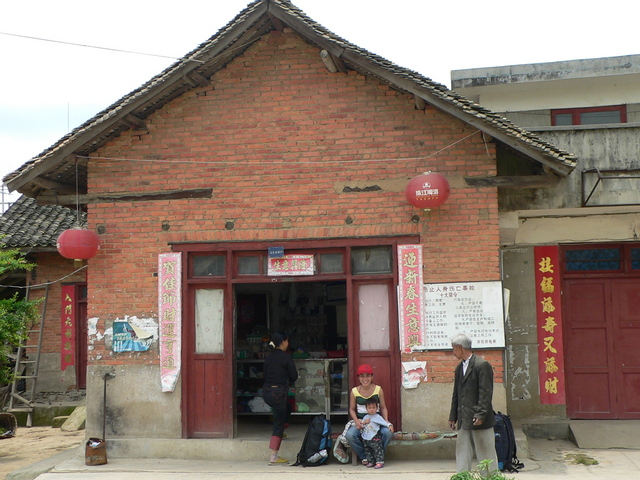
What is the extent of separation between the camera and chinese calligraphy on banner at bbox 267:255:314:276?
33.3 ft

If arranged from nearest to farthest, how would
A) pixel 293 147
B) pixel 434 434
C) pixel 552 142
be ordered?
pixel 434 434, pixel 293 147, pixel 552 142

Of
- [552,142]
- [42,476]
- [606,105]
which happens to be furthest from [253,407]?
[606,105]

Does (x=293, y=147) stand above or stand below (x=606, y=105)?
below

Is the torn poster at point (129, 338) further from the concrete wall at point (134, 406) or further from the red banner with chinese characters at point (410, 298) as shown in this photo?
the red banner with chinese characters at point (410, 298)

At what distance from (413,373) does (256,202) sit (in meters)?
3.30

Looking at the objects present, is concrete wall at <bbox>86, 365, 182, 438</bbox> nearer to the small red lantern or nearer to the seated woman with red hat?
the seated woman with red hat

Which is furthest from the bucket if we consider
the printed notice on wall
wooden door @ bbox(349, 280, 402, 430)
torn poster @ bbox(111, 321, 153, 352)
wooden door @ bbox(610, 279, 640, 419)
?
wooden door @ bbox(610, 279, 640, 419)

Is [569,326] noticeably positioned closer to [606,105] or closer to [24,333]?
[606,105]

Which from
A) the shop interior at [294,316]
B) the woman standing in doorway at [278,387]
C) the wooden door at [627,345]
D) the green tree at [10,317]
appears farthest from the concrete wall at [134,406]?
the wooden door at [627,345]

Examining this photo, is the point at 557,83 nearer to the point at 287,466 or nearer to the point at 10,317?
the point at 287,466

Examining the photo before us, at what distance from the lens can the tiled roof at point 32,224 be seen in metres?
15.4

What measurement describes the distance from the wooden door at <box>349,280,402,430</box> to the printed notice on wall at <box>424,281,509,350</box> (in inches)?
21.3

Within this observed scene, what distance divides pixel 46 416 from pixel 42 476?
603cm

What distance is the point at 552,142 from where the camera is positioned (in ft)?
36.0
